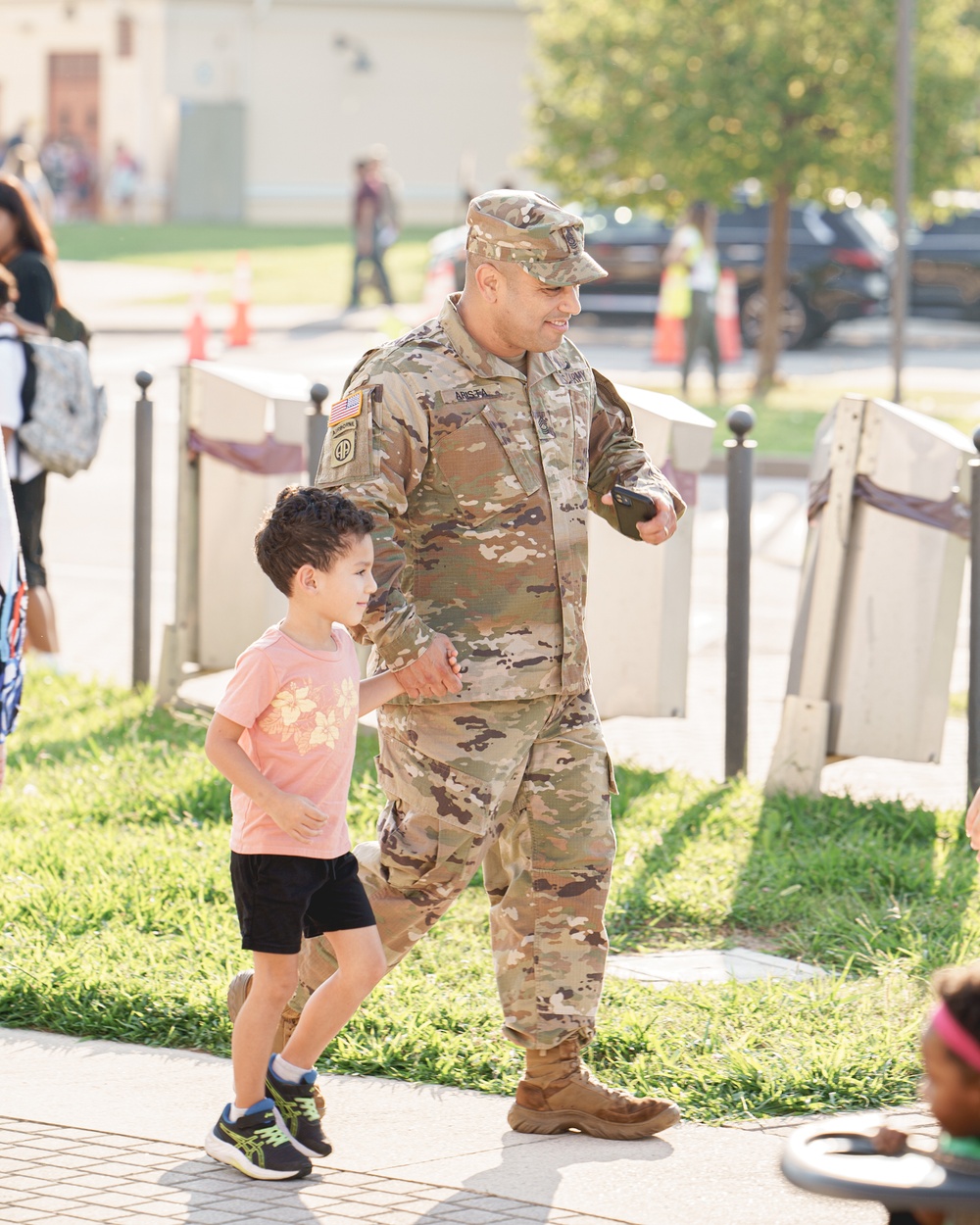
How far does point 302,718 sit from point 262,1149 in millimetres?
848

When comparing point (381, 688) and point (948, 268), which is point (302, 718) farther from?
point (948, 268)

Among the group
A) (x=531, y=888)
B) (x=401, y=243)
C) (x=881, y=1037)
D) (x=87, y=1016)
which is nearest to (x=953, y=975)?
(x=531, y=888)

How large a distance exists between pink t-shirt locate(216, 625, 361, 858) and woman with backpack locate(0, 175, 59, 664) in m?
4.12

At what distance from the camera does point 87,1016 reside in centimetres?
496

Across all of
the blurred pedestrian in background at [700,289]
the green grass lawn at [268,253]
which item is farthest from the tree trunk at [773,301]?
the green grass lawn at [268,253]

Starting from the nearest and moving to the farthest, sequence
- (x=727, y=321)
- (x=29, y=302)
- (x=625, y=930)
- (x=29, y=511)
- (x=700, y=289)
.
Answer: (x=625, y=930), (x=29, y=511), (x=29, y=302), (x=700, y=289), (x=727, y=321)

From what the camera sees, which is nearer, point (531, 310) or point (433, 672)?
point (433, 672)

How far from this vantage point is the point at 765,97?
18.7 metres

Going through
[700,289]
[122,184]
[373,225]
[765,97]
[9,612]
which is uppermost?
[765,97]

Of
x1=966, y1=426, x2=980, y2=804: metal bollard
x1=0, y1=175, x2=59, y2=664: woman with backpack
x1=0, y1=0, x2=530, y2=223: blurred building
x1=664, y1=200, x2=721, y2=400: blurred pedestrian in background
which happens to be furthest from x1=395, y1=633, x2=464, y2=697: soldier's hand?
x1=0, y1=0, x2=530, y2=223: blurred building

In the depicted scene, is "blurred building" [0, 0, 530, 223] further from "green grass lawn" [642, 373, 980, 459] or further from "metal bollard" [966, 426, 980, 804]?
"metal bollard" [966, 426, 980, 804]

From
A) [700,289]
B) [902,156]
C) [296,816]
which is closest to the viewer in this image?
[296,816]

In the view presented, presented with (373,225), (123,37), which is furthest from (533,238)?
(123,37)

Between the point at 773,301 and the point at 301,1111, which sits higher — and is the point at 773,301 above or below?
above
